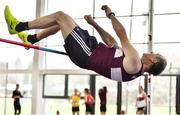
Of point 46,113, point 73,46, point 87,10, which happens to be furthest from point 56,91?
point 73,46

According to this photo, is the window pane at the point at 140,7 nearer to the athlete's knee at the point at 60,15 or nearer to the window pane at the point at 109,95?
the window pane at the point at 109,95

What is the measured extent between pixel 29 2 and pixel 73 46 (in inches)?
409

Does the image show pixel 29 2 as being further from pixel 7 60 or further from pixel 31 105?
pixel 31 105

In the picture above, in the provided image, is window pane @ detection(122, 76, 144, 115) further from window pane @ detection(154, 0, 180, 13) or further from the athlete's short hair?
the athlete's short hair

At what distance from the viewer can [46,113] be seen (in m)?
13.1

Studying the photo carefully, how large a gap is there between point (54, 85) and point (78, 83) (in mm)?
849

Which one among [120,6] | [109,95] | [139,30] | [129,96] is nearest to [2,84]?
[109,95]

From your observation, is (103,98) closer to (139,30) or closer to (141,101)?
(141,101)

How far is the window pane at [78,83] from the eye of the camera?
12719 mm

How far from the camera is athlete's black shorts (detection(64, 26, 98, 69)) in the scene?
3.71 metres

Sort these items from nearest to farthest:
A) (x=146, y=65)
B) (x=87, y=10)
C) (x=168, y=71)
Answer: (x=146, y=65), (x=168, y=71), (x=87, y=10)

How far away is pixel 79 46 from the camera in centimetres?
371

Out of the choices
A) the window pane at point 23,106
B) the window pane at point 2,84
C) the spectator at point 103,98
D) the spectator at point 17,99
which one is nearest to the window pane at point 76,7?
the spectator at point 103,98

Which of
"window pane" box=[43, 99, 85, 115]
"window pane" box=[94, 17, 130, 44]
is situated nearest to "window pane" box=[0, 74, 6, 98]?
"window pane" box=[43, 99, 85, 115]
